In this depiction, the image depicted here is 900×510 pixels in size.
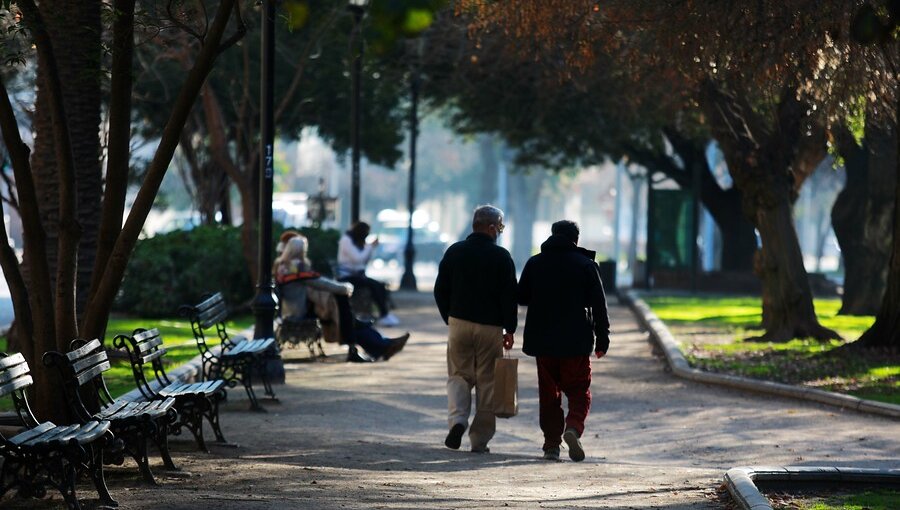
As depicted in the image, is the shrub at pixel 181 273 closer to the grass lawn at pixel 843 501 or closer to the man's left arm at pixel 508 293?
the man's left arm at pixel 508 293

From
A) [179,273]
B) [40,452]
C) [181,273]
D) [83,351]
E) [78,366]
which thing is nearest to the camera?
[40,452]

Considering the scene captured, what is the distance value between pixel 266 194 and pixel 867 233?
16805 millimetres

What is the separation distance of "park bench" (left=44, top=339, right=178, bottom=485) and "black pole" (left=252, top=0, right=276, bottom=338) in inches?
227

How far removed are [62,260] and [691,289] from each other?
28955 mm

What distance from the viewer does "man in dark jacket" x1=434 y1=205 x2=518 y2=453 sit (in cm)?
1152

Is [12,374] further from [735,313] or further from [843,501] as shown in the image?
[735,313]

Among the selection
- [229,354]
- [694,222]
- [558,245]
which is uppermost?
[558,245]

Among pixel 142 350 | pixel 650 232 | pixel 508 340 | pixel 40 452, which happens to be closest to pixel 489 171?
pixel 650 232

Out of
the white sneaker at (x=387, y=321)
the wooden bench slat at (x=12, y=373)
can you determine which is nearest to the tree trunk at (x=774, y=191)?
the white sneaker at (x=387, y=321)

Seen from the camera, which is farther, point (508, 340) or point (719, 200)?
point (719, 200)

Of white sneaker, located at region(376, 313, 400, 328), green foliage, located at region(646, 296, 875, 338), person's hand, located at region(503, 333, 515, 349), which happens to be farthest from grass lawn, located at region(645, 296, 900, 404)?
person's hand, located at region(503, 333, 515, 349)

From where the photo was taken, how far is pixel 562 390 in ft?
38.1

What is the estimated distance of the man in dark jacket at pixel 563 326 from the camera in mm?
11322

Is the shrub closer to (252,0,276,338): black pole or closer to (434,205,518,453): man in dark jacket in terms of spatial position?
(252,0,276,338): black pole
